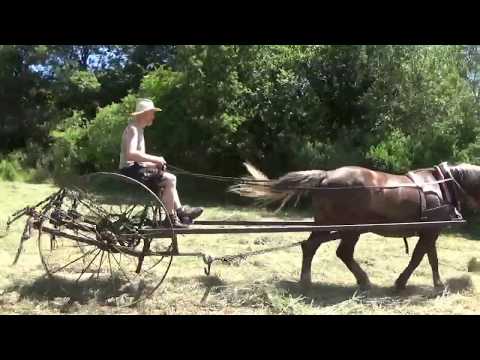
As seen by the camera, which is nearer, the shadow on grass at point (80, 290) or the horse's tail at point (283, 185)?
the shadow on grass at point (80, 290)

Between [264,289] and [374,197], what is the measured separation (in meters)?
1.61

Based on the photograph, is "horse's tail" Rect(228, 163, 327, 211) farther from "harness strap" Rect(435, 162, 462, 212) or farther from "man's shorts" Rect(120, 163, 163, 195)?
"harness strap" Rect(435, 162, 462, 212)

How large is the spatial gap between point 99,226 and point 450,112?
9.14 meters

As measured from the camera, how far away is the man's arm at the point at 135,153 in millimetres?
5473

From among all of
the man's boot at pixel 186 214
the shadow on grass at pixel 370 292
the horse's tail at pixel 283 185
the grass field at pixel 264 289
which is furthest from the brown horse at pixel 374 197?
the man's boot at pixel 186 214

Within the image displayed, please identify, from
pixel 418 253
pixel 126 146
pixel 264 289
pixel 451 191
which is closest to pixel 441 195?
pixel 451 191

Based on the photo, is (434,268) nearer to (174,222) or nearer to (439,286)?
(439,286)

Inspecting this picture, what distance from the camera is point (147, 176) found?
5641mm

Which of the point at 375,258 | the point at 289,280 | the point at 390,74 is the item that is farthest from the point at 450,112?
the point at 289,280

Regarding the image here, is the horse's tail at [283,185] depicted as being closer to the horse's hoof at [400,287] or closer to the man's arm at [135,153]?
the man's arm at [135,153]

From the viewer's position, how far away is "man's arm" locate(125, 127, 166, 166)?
5473 millimetres

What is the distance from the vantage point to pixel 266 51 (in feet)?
51.2

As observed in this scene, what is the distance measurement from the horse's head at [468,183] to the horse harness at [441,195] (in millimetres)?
74

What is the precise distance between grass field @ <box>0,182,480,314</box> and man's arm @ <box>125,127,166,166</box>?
57.4 inches
